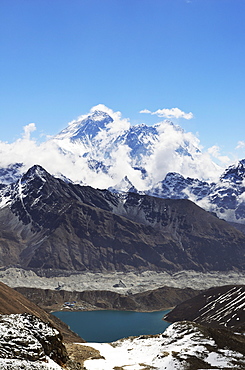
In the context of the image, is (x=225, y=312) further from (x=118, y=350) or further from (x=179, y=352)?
(x=179, y=352)

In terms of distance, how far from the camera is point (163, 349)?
7231cm

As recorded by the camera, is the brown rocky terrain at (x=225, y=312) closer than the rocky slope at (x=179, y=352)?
No

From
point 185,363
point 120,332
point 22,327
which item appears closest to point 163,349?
point 185,363

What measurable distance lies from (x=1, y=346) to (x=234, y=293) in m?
168

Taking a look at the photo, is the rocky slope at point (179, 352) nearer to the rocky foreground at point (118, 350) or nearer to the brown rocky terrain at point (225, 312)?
the rocky foreground at point (118, 350)

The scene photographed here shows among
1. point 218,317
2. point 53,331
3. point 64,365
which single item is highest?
point 53,331

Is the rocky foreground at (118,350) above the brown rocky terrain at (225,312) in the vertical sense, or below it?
above

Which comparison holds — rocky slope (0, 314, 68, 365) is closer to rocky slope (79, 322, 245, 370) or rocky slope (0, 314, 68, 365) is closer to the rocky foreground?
the rocky foreground

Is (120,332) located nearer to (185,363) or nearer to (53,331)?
(185,363)

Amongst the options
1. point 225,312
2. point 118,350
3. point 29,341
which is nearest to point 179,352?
point 118,350

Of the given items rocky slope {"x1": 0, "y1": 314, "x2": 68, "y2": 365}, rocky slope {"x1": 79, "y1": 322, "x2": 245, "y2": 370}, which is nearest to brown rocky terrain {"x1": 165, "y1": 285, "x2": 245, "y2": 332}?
rocky slope {"x1": 79, "y1": 322, "x2": 245, "y2": 370}

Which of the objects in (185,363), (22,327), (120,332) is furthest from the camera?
(120,332)

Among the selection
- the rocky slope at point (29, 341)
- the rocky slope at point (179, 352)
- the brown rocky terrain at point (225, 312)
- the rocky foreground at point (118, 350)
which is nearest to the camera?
the rocky slope at point (29, 341)

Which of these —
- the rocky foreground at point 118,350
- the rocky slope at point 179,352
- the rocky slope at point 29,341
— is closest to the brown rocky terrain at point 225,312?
the rocky foreground at point 118,350
